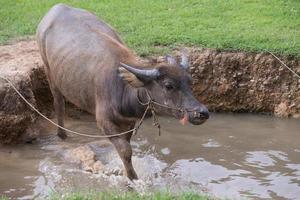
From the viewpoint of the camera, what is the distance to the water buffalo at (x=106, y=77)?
19.7ft

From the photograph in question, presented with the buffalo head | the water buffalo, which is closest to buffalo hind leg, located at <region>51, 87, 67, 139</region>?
the water buffalo

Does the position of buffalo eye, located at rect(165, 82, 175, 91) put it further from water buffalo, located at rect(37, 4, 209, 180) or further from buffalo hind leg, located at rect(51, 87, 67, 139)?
buffalo hind leg, located at rect(51, 87, 67, 139)

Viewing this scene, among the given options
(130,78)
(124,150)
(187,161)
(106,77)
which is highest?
(130,78)

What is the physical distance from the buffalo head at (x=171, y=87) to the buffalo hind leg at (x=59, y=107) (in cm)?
201

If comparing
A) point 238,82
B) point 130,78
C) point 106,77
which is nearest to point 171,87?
point 130,78

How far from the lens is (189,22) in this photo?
34.4 feet

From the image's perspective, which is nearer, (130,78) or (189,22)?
(130,78)

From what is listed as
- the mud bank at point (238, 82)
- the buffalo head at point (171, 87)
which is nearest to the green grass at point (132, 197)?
the buffalo head at point (171, 87)

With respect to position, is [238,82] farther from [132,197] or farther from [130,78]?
[132,197]

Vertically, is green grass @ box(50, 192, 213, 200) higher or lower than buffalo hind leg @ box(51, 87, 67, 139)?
higher

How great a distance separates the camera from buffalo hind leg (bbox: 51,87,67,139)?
26.1 feet

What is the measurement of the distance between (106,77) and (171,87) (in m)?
0.95

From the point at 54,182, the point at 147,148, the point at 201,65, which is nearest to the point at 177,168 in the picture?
the point at 147,148

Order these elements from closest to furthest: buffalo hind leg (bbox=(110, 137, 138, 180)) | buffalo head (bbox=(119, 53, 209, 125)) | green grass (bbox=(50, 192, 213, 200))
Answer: green grass (bbox=(50, 192, 213, 200)), buffalo head (bbox=(119, 53, 209, 125)), buffalo hind leg (bbox=(110, 137, 138, 180))
